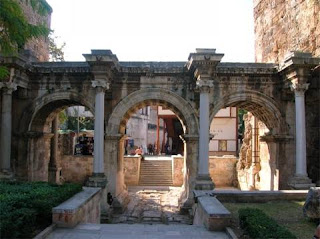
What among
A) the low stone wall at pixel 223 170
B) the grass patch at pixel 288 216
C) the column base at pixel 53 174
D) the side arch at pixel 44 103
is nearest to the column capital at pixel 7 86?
the side arch at pixel 44 103

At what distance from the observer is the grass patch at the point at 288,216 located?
692 centimetres

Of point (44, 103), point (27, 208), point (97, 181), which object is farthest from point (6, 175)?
point (27, 208)

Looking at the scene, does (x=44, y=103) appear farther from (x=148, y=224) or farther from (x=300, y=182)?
(x=300, y=182)

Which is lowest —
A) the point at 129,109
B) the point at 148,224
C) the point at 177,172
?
the point at 148,224

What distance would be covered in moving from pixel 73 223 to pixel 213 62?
741cm

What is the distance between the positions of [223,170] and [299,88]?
10588 millimetres

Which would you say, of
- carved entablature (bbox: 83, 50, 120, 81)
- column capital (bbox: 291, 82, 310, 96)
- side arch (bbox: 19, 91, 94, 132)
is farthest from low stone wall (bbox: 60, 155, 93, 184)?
column capital (bbox: 291, 82, 310, 96)

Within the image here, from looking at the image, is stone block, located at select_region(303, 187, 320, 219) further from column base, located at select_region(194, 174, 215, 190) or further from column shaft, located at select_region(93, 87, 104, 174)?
column shaft, located at select_region(93, 87, 104, 174)

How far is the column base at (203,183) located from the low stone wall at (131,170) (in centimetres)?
1001

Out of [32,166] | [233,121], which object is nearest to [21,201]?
[32,166]

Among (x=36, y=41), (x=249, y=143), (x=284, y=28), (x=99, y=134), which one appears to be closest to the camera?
(x=99, y=134)

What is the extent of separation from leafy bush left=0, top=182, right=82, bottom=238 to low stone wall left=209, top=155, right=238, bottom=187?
44.3ft

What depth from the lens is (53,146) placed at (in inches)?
706

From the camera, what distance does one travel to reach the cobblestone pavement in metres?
12.4
